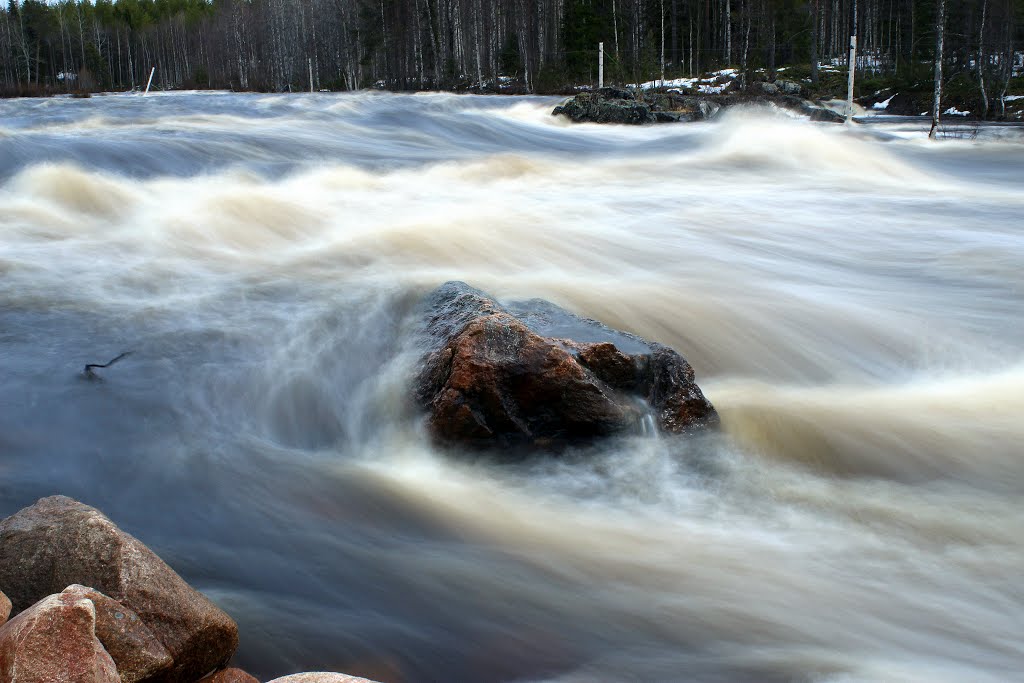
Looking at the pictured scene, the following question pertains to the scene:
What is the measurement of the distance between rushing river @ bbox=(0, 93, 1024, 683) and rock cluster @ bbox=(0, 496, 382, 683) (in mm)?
348

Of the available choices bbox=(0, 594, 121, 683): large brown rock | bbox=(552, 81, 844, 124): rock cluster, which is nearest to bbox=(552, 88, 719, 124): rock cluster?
bbox=(552, 81, 844, 124): rock cluster

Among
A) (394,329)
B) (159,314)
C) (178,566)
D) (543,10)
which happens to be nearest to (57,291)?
(159,314)

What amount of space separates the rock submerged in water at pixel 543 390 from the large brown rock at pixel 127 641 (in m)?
1.79

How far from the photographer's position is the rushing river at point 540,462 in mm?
2947

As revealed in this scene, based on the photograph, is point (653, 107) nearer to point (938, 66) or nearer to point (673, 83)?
→ point (938, 66)

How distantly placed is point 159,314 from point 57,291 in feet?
2.88

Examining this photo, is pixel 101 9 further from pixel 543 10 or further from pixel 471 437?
pixel 471 437

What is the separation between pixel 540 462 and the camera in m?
3.89

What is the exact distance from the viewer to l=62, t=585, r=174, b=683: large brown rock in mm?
2180

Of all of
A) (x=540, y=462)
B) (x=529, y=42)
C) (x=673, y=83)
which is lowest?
(x=540, y=462)

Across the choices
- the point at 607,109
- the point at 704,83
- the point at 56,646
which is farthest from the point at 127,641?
the point at 704,83

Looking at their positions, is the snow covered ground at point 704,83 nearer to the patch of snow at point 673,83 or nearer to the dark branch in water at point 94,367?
the patch of snow at point 673,83

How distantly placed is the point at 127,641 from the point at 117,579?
24 cm


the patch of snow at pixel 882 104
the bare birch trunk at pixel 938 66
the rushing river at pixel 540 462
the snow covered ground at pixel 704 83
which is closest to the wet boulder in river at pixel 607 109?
the bare birch trunk at pixel 938 66
